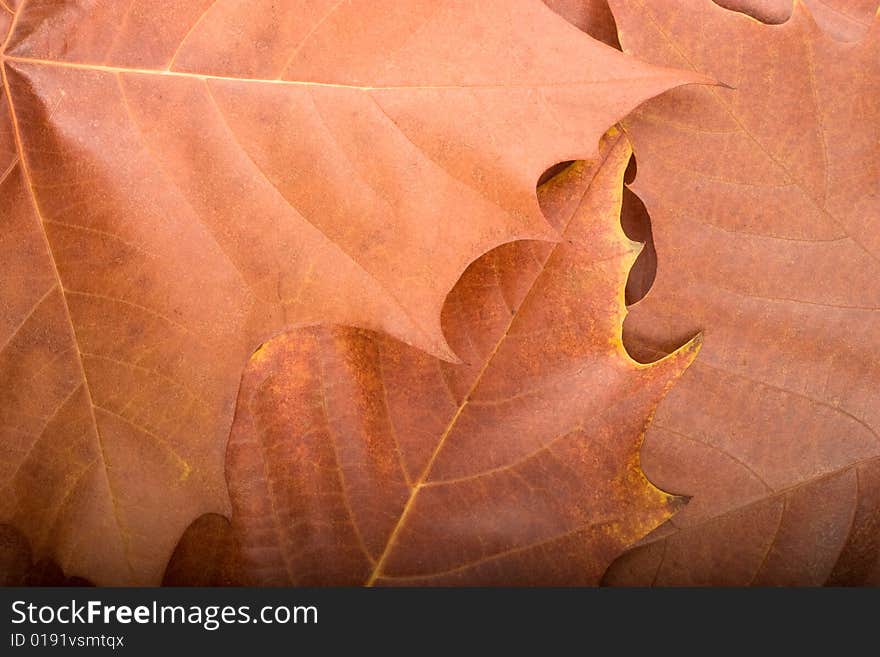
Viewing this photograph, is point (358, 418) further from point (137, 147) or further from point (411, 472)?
point (137, 147)

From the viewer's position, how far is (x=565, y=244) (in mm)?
721

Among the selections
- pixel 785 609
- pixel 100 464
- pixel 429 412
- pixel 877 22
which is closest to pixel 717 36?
pixel 877 22

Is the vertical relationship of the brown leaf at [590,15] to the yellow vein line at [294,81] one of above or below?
above

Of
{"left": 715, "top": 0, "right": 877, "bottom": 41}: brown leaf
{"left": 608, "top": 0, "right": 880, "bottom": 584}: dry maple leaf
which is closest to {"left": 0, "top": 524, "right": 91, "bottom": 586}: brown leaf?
{"left": 608, "top": 0, "right": 880, "bottom": 584}: dry maple leaf

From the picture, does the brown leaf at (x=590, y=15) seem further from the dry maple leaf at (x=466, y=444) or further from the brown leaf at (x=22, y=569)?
the brown leaf at (x=22, y=569)

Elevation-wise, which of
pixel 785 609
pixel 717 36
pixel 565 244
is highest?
pixel 717 36

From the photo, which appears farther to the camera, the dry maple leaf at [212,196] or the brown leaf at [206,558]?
the brown leaf at [206,558]

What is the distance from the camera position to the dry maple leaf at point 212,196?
0.67 metres

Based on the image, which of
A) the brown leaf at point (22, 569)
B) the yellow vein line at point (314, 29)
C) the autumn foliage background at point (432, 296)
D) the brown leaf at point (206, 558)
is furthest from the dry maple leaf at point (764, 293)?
the brown leaf at point (22, 569)

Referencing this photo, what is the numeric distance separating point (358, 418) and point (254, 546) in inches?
6.1

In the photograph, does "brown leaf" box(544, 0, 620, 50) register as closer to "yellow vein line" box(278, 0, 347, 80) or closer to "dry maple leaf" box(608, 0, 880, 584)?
"dry maple leaf" box(608, 0, 880, 584)

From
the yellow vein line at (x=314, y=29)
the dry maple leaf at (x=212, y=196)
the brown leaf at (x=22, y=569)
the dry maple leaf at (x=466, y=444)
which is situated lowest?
the brown leaf at (x=22, y=569)

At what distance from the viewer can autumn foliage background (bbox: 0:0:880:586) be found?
2.24 ft

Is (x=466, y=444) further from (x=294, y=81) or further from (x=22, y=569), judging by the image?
(x=22, y=569)
